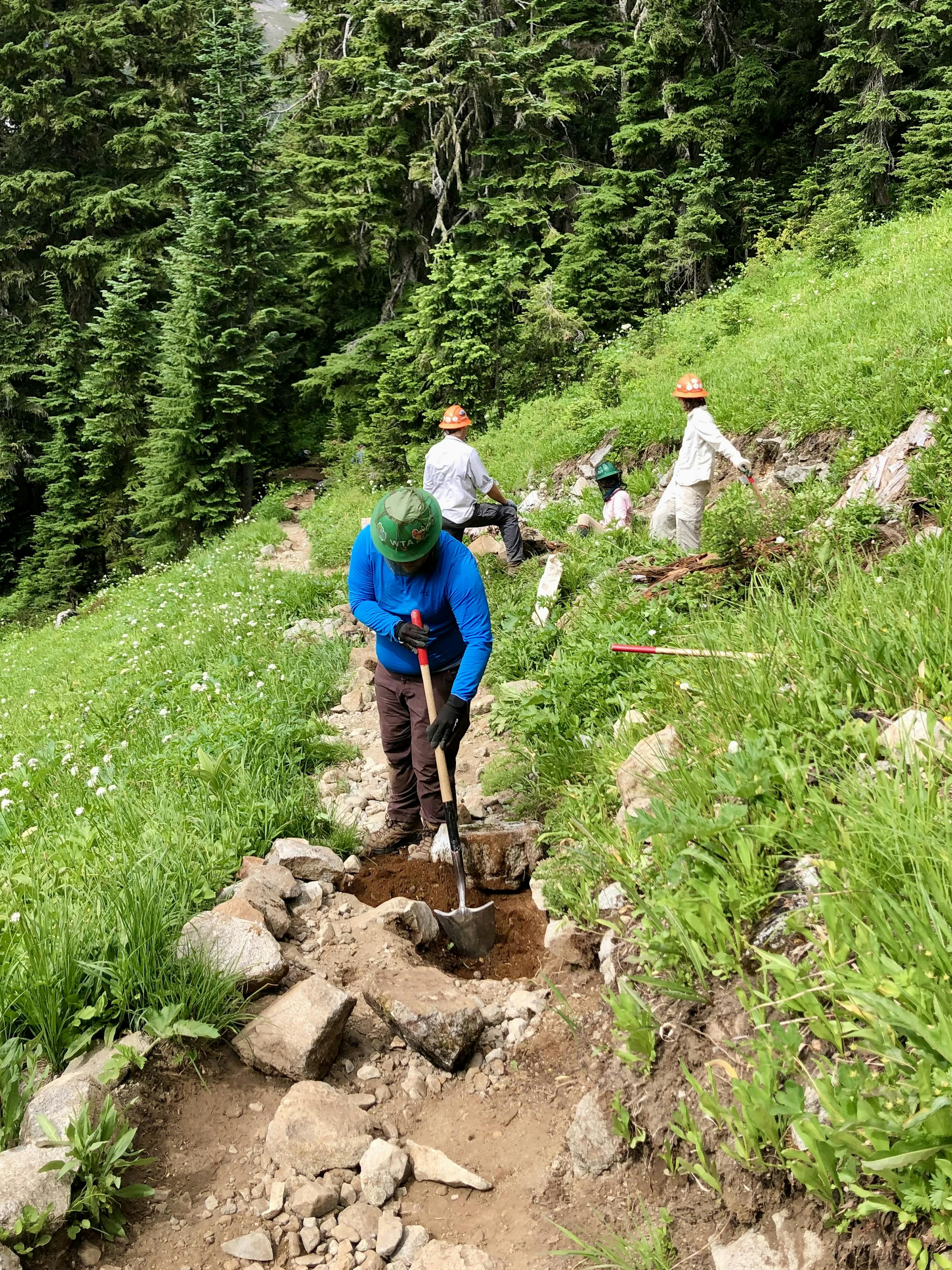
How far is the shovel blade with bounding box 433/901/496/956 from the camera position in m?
4.26

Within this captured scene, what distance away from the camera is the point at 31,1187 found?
2408 mm

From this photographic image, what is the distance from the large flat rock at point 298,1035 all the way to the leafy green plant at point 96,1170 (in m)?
0.60

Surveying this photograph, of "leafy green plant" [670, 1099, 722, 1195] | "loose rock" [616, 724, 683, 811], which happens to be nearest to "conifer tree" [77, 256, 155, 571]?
"loose rock" [616, 724, 683, 811]

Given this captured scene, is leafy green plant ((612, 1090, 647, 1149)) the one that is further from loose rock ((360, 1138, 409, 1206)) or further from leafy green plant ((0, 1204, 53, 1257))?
leafy green plant ((0, 1204, 53, 1257))

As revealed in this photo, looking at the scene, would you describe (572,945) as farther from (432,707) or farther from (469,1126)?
(432,707)

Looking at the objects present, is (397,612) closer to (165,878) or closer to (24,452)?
(165,878)

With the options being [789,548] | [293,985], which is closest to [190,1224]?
[293,985]

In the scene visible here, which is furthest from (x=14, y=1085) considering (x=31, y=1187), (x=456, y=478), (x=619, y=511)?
(x=619, y=511)

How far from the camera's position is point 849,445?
7.82 meters

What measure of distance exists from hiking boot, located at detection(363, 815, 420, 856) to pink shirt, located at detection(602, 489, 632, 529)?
4.43m

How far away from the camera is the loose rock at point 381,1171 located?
9.05 ft

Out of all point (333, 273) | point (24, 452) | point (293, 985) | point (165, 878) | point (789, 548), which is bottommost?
point (24, 452)

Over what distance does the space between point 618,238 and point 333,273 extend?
24.0ft

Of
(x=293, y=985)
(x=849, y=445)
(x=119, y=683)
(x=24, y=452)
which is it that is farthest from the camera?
(x=24, y=452)
